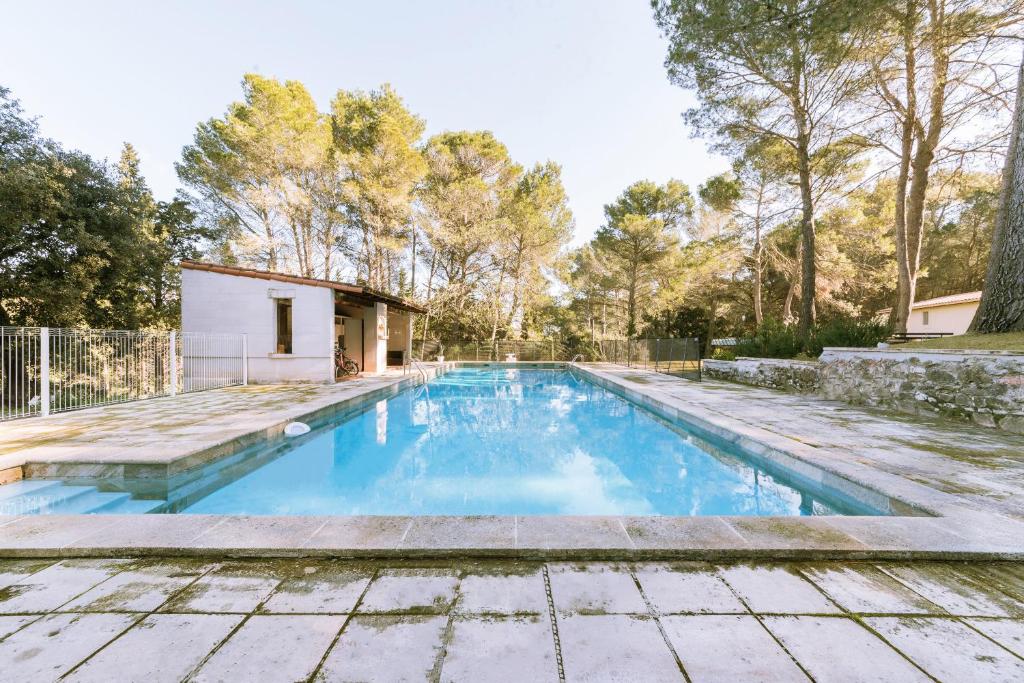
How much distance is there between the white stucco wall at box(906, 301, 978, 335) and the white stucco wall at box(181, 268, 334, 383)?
20256mm

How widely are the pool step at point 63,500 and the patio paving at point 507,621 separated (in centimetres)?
145

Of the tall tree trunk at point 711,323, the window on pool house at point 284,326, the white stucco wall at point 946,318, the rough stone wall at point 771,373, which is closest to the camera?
the rough stone wall at point 771,373

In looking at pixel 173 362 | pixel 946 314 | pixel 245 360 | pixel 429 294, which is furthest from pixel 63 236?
pixel 946 314

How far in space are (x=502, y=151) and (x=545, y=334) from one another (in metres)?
9.94

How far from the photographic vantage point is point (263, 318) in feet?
33.7

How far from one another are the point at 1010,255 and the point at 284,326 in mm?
14276

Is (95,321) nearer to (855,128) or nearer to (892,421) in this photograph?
(892,421)

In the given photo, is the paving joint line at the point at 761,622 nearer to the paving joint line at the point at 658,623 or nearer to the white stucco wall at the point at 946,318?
the paving joint line at the point at 658,623

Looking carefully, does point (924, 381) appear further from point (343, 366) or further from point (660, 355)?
point (343, 366)

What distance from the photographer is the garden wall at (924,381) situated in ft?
16.8

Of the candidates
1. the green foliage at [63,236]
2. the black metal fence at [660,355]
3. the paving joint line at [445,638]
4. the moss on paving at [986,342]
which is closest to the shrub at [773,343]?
the black metal fence at [660,355]

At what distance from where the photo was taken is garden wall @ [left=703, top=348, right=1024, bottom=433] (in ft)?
16.8

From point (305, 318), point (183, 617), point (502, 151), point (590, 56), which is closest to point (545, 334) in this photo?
point (502, 151)

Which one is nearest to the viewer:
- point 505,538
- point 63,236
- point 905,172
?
point 505,538
